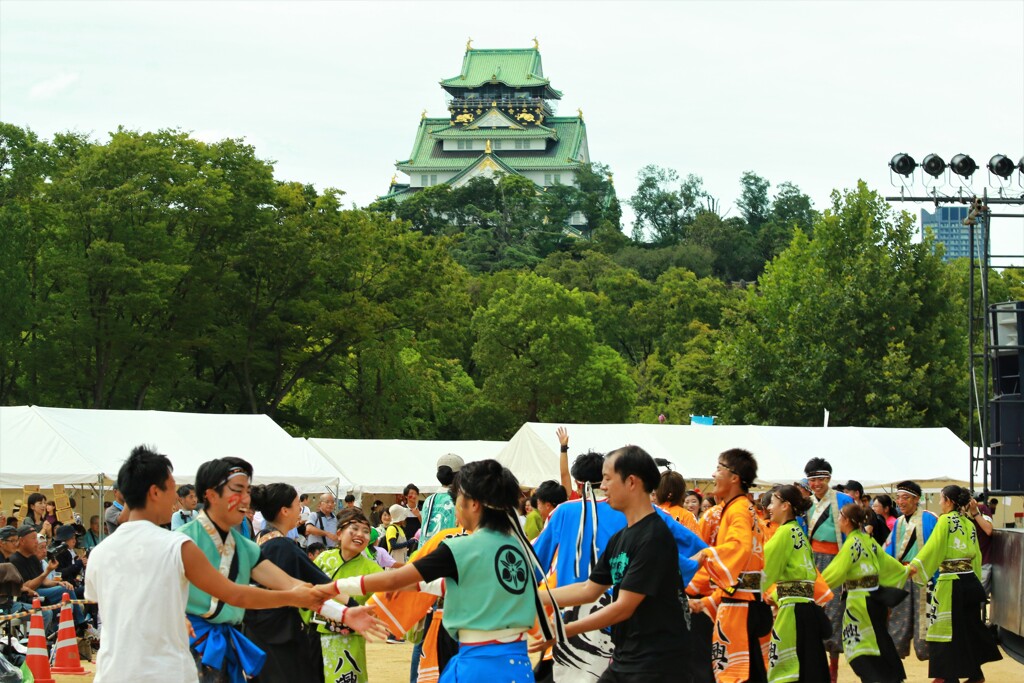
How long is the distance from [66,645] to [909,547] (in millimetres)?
7723

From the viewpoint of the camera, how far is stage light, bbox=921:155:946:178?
19375 mm

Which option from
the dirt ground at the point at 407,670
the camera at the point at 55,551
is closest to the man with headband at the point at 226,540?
the dirt ground at the point at 407,670

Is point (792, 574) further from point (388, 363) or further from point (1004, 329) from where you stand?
point (388, 363)

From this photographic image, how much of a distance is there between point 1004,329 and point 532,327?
36770 millimetres

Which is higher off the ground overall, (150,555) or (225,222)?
(225,222)

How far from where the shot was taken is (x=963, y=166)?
63.0 ft

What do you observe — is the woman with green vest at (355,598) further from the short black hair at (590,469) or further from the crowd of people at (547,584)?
the short black hair at (590,469)

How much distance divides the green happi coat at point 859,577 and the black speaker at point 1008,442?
5.94m

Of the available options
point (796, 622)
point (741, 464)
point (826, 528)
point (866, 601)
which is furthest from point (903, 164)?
point (741, 464)

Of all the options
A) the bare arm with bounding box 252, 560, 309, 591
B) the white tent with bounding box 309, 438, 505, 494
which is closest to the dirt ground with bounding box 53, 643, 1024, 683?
the bare arm with bounding box 252, 560, 309, 591

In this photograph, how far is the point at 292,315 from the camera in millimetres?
39469

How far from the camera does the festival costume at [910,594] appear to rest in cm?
1170

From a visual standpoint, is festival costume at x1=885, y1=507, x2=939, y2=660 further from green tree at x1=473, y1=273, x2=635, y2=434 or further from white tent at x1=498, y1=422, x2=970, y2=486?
green tree at x1=473, y1=273, x2=635, y2=434

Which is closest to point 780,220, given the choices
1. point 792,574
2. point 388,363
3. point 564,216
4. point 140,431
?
point 564,216
